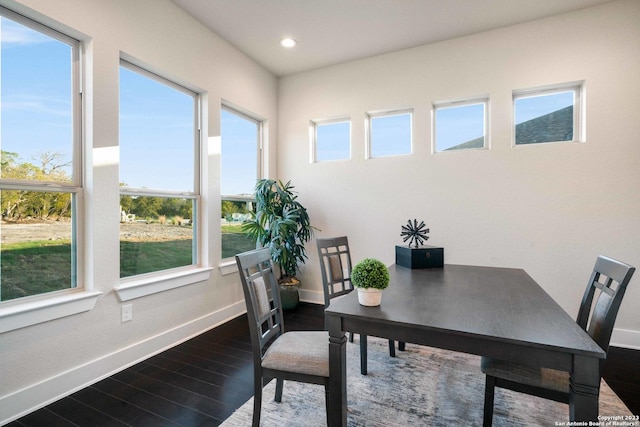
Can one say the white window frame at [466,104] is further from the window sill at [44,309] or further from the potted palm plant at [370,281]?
the window sill at [44,309]

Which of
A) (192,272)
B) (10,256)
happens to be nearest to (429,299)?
(192,272)

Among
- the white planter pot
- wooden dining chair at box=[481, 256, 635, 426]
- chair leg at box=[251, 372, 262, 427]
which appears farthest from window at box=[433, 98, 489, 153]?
chair leg at box=[251, 372, 262, 427]

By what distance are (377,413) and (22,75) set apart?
307 centimetres

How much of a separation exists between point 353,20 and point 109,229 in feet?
9.50

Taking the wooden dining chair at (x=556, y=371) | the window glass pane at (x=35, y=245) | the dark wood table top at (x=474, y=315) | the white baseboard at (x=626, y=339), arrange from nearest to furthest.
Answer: the dark wood table top at (x=474, y=315), the wooden dining chair at (x=556, y=371), the window glass pane at (x=35, y=245), the white baseboard at (x=626, y=339)

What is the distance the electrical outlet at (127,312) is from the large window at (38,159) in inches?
15.2

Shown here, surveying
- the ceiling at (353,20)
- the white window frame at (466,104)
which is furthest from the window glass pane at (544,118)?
the ceiling at (353,20)

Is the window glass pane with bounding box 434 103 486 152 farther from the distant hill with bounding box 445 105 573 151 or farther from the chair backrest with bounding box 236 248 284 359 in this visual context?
the chair backrest with bounding box 236 248 284 359

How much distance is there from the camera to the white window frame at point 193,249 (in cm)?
249

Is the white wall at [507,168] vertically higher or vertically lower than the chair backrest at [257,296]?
higher

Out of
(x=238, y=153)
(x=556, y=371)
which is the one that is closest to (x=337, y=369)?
(x=556, y=371)

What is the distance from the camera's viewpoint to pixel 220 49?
11.0 feet

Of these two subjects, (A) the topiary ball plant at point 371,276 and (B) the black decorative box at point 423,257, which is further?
(B) the black decorative box at point 423,257

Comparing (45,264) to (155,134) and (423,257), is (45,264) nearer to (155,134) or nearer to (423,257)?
(155,134)
